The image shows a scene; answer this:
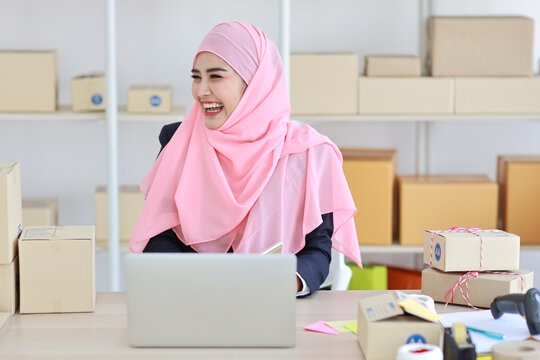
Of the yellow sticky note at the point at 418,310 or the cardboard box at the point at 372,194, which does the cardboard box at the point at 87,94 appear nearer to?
the cardboard box at the point at 372,194

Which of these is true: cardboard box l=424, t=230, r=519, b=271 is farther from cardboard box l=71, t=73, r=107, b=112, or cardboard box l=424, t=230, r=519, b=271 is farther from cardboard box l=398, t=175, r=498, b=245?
cardboard box l=71, t=73, r=107, b=112

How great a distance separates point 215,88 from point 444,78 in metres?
1.33

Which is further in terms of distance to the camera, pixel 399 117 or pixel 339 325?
pixel 399 117

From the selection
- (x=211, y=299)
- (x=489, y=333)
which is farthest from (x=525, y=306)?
(x=211, y=299)

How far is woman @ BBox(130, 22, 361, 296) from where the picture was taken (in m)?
1.93

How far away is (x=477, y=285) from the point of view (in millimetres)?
1518

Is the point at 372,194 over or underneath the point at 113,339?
over

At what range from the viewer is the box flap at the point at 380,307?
126cm

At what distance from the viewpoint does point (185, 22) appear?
3406 mm

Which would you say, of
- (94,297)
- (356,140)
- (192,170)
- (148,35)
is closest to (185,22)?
(148,35)

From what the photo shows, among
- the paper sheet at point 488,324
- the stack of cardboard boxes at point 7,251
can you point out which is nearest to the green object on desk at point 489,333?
the paper sheet at point 488,324

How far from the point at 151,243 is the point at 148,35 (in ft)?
5.48

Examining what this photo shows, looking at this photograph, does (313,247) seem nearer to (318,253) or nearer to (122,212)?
(318,253)

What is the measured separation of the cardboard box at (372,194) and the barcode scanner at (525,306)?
65.2 inches
